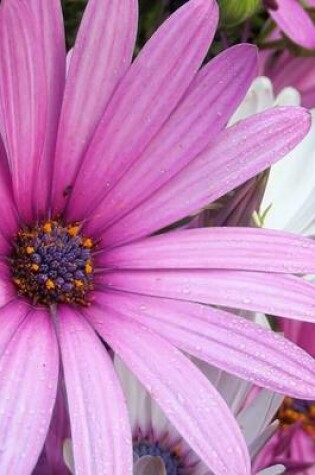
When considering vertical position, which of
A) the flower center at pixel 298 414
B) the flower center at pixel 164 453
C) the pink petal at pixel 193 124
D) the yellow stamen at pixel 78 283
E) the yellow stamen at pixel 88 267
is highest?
the pink petal at pixel 193 124

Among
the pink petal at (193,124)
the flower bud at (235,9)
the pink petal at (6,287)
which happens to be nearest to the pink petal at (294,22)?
the flower bud at (235,9)

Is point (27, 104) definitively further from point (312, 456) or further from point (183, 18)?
point (312, 456)

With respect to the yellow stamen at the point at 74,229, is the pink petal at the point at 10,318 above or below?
below

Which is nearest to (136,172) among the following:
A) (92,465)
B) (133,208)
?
(133,208)

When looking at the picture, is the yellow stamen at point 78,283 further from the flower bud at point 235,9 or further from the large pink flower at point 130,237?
the flower bud at point 235,9

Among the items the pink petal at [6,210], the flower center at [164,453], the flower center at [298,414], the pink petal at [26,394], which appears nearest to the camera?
the pink petal at [26,394]

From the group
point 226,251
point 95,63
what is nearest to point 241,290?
point 226,251

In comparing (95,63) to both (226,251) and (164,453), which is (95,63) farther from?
(164,453)

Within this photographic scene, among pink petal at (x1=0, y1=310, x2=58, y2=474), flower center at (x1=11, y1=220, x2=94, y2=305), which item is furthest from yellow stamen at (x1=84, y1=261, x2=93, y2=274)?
pink petal at (x1=0, y1=310, x2=58, y2=474)
